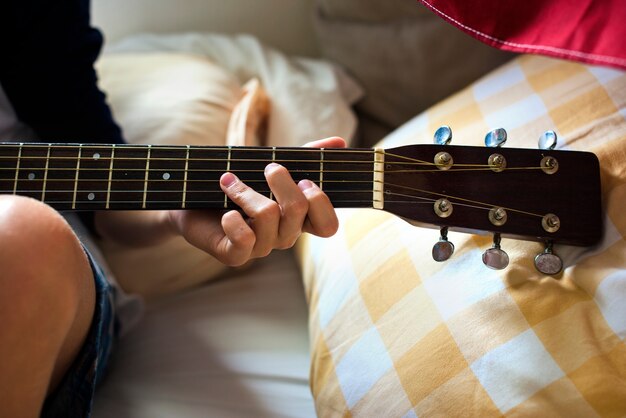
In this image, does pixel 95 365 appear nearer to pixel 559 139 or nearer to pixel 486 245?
pixel 486 245

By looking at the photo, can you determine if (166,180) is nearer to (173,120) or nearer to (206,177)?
(206,177)

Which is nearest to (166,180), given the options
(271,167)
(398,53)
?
(271,167)

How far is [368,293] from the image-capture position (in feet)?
2.22

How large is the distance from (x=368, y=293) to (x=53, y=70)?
552mm

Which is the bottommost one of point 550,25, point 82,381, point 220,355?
point 220,355

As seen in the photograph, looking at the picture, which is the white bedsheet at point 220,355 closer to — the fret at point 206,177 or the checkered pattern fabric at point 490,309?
the checkered pattern fabric at point 490,309

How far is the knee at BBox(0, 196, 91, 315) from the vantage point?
0.49 m

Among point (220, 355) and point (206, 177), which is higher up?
point (206, 177)

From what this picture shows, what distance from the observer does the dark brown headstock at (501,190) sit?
1.89 feet

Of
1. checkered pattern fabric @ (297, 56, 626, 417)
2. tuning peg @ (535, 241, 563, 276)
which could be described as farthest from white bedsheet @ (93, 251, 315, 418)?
tuning peg @ (535, 241, 563, 276)

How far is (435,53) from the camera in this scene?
1.02 m

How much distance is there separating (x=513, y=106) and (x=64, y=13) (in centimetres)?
64

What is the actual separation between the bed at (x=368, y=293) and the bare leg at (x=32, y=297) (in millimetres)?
268

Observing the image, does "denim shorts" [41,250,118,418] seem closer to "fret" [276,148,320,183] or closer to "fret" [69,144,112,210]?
"fret" [69,144,112,210]
